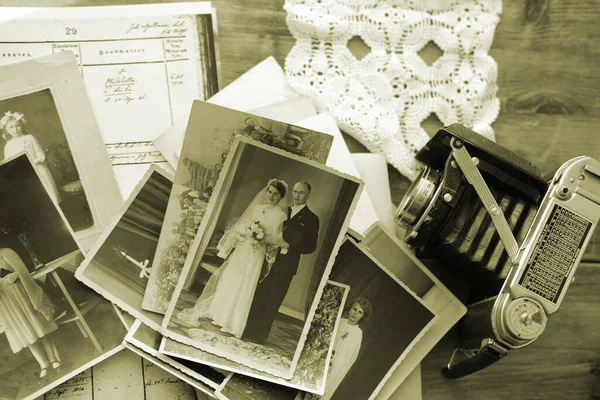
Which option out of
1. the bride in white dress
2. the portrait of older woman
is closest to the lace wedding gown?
the bride in white dress

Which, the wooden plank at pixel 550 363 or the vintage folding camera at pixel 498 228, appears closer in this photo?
the vintage folding camera at pixel 498 228

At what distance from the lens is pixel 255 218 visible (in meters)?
0.58

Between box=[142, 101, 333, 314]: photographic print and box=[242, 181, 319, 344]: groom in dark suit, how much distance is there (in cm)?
5

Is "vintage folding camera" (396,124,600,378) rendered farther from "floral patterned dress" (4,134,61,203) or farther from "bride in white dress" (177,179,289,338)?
"floral patterned dress" (4,134,61,203)

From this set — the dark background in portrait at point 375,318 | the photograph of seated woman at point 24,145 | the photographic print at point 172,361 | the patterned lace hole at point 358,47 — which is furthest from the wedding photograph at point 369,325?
the photograph of seated woman at point 24,145

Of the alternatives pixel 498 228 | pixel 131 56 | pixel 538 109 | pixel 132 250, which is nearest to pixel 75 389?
pixel 132 250

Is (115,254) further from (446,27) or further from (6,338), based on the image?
A: (446,27)

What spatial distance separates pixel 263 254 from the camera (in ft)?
1.91

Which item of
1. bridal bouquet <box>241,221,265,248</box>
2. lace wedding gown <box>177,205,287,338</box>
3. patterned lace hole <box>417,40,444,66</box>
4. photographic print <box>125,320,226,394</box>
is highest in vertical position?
patterned lace hole <box>417,40,444,66</box>

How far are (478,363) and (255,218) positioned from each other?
28cm

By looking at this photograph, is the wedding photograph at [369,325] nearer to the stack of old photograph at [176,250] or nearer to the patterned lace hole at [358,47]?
the stack of old photograph at [176,250]

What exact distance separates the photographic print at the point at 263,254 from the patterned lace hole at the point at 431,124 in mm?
153

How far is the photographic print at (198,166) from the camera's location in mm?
575

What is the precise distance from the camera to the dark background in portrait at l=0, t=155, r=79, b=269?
58 centimetres
